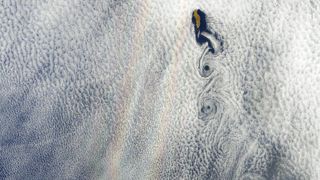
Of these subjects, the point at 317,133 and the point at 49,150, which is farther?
the point at 49,150

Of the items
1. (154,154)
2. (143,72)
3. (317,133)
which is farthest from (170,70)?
(317,133)

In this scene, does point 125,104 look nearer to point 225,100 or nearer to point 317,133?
point 225,100

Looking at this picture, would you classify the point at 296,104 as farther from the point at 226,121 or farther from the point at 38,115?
the point at 38,115

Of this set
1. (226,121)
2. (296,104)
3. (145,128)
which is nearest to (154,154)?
(145,128)

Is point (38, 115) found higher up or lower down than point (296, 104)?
lower down

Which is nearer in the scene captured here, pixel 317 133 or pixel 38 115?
pixel 317 133

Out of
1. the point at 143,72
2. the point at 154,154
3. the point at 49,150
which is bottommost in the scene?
the point at 49,150
